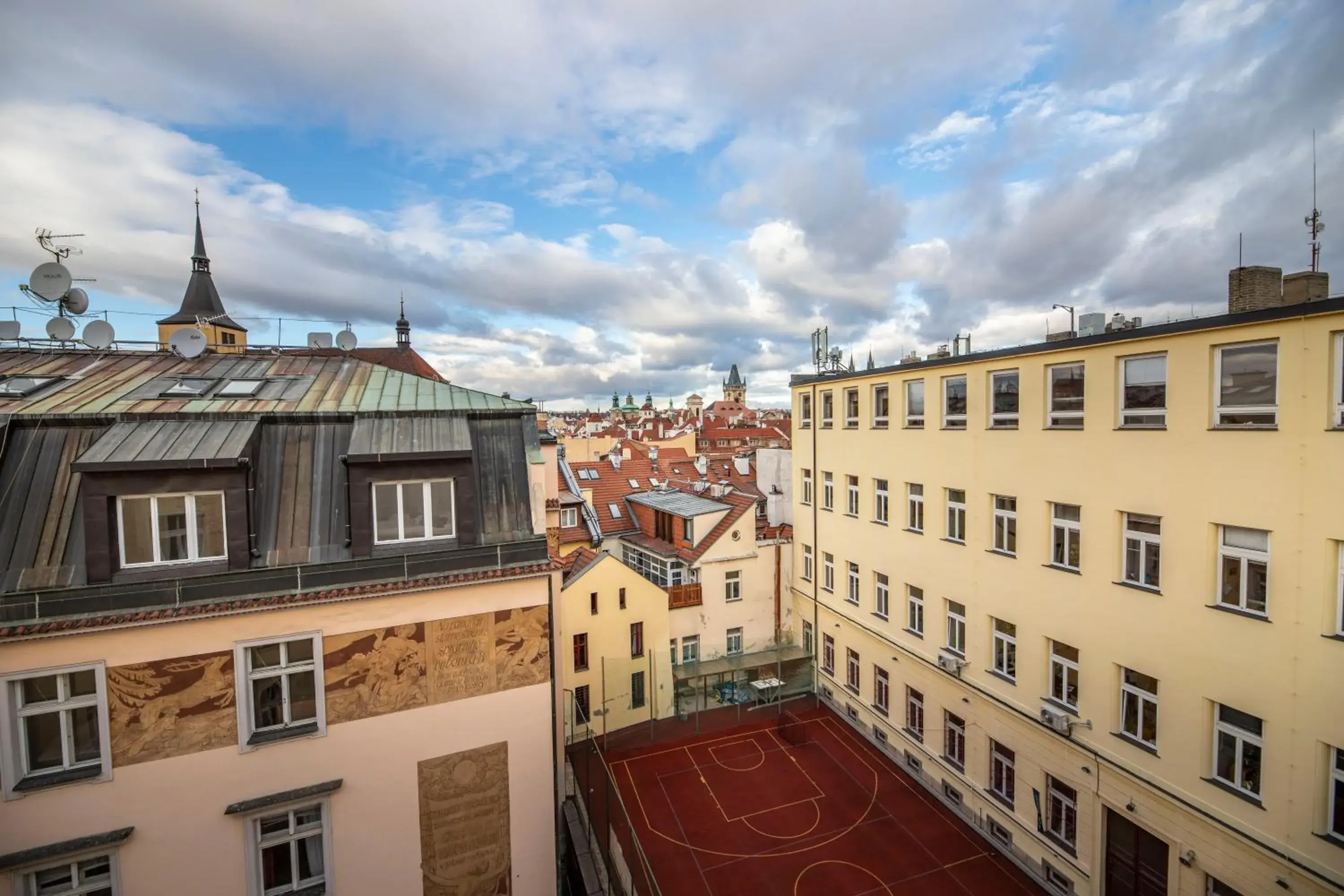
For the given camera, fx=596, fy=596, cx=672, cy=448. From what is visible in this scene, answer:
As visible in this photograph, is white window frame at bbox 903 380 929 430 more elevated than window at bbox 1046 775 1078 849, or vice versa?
white window frame at bbox 903 380 929 430

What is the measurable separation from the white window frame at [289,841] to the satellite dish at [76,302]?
12032mm

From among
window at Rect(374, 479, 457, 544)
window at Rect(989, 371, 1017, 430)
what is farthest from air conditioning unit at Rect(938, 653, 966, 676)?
window at Rect(374, 479, 457, 544)

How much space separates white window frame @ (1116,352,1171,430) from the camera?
37.9 feet

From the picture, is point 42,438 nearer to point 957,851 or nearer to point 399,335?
point 957,851

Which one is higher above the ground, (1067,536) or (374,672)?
(1067,536)

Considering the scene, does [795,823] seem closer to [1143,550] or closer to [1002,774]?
[1002,774]

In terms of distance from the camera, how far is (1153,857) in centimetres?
1226

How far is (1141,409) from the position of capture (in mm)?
12016

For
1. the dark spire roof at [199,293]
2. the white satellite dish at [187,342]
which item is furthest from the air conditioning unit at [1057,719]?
the dark spire roof at [199,293]

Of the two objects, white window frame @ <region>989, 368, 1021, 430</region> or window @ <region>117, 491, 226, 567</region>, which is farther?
white window frame @ <region>989, 368, 1021, 430</region>

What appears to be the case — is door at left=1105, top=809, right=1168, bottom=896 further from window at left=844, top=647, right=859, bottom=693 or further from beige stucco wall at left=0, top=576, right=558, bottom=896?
beige stucco wall at left=0, top=576, right=558, bottom=896

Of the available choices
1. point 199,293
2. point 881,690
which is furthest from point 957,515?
point 199,293

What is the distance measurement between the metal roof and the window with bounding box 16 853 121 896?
1900cm

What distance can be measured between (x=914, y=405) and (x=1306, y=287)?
896 cm
